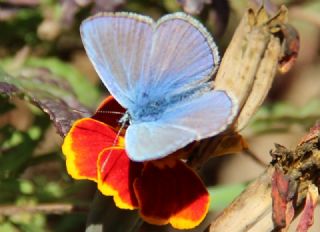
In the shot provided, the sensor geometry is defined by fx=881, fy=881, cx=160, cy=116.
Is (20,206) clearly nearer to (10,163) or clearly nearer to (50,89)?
(10,163)

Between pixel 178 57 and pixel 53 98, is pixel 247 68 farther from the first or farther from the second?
pixel 53 98

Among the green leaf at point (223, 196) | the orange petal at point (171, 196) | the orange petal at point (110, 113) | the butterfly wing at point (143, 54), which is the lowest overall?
the green leaf at point (223, 196)

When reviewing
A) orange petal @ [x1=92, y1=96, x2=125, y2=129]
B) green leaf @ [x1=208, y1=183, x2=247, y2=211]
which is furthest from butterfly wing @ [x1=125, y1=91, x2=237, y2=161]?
green leaf @ [x1=208, y1=183, x2=247, y2=211]

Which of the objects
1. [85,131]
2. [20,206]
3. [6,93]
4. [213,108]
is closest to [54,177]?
[20,206]

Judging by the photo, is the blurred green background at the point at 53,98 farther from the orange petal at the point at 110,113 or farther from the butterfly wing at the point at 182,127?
the butterfly wing at the point at 182,127

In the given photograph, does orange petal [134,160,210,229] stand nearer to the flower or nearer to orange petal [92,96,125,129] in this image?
the flower

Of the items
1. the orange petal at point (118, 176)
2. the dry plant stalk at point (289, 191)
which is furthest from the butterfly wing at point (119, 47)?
the dry plant stalk at point (289, 191)
